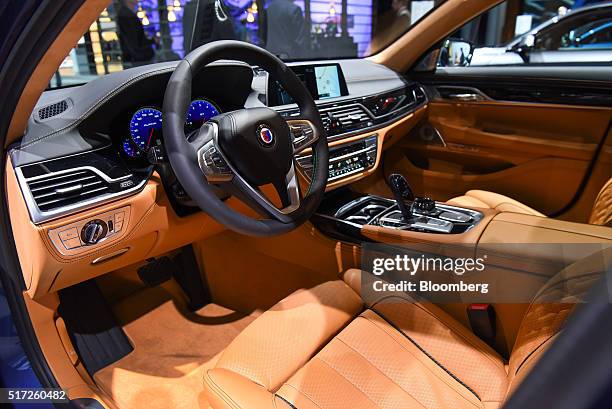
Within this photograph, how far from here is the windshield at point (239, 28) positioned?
2057mm

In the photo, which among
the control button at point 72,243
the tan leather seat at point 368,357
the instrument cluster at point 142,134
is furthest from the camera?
the instrument cluster at point 142,134

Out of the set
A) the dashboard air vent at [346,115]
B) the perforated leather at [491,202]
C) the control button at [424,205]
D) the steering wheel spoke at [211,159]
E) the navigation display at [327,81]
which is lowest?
the perforated leather at [491,202]

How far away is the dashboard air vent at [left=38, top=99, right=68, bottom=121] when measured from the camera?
1248mm

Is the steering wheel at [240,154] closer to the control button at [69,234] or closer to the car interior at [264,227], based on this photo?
the car interior at [264,227]

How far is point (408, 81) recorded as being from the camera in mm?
2369

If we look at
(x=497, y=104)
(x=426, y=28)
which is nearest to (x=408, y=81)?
(x=426, y=28)

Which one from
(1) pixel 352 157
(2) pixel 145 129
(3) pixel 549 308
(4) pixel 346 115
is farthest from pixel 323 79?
(3) pixel 549 308

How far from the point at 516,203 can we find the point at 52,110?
163 centimetres

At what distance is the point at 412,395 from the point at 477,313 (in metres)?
0.30

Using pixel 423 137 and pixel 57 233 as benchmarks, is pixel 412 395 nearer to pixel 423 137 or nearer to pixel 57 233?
pixel 57 233

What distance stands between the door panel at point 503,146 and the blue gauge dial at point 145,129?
4.56 ft

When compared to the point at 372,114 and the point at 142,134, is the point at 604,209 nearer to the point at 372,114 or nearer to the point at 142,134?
the point at 372,114

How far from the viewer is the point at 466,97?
2.26 meters

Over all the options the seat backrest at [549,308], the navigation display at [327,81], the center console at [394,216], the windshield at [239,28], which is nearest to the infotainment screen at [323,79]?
the navigation display at [327,81]
